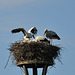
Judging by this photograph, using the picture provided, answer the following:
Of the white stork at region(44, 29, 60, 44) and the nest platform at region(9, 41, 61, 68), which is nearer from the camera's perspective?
the nest platform at region(9, 41, 61, 68)

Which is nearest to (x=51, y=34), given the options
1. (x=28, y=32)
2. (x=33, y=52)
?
(x=28, y=32)

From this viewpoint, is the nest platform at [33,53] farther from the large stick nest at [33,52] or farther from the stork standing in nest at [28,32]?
Result: the stork standing in nest at [28,32]

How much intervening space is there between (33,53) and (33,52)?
62 millimetres

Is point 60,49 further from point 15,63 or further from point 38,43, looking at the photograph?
point 15,63

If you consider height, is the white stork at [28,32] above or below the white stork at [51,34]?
above

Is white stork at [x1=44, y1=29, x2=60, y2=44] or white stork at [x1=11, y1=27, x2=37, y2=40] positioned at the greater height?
white stork at [x1=11, y1=27, x2=37, y2=40]

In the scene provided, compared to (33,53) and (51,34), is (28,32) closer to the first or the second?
(51,34)

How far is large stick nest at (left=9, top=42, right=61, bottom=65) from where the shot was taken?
43.1 ft

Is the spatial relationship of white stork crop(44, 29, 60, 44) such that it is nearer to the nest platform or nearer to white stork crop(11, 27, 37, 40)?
white stork crop(11, 27, 37, 40)

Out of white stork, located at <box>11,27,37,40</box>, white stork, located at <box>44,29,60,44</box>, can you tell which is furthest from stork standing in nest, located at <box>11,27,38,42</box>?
white stork, located at <box>44,29,60,44</box>

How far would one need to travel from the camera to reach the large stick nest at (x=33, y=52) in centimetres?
1312

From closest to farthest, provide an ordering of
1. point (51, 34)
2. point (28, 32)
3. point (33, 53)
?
point (33, 53) → point (28, 32) → point (51, 34)

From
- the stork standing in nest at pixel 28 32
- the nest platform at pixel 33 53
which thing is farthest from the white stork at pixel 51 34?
the nest platform at pixel 33 53

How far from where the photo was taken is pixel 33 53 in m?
13.1
